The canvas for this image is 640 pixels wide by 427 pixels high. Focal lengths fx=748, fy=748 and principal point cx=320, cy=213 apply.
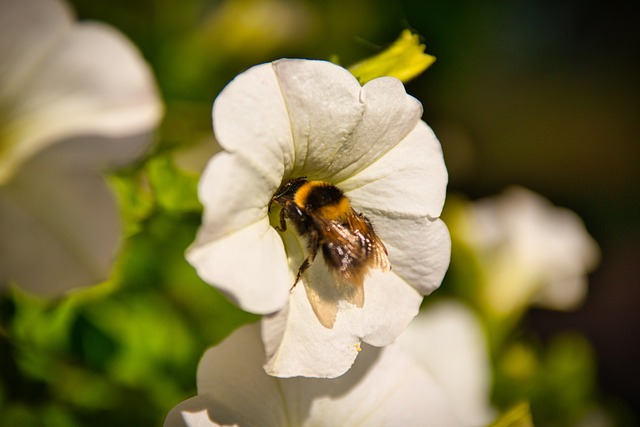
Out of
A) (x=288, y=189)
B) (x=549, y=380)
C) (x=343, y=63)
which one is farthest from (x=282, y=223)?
(x=549, y=380)

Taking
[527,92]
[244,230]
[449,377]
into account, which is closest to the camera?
[244,230]

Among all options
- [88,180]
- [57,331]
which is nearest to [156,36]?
[57,331]

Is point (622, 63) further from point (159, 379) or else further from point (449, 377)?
point (159, 379)

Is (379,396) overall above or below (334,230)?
below

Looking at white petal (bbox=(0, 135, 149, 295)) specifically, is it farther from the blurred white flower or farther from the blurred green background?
the blurred white flower

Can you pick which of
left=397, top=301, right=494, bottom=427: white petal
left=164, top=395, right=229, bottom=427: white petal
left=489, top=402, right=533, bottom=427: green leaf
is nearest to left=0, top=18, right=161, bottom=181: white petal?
left=164, top=395, right=229, bottom=427: white petal

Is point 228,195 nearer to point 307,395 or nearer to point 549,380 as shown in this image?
point 307,395

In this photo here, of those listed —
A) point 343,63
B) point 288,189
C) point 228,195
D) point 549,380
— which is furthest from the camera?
point 549,380
